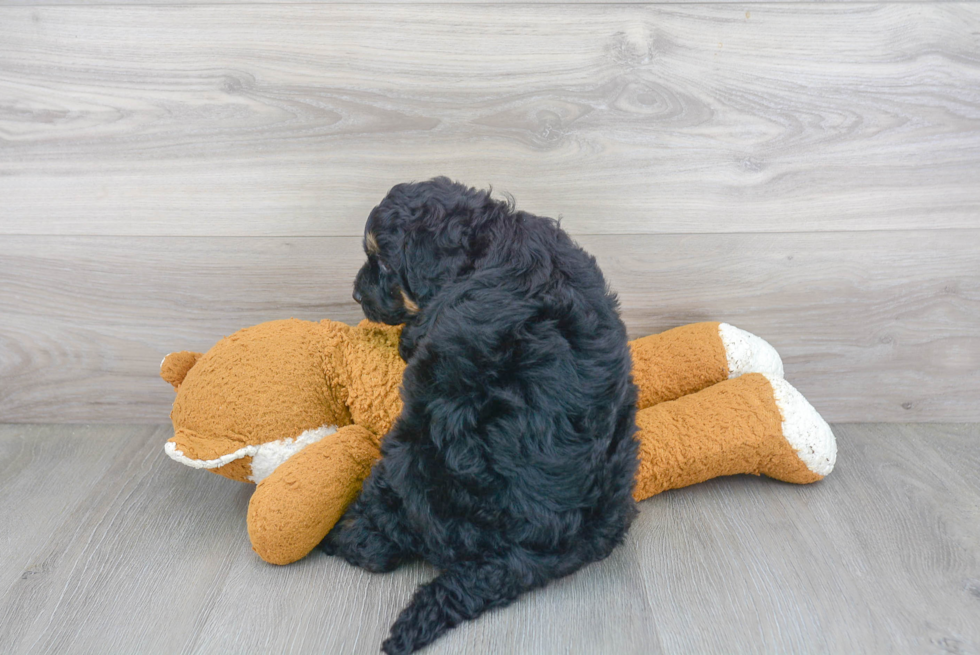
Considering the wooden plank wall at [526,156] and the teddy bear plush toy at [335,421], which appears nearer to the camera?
the teddy bear plush toy at [335,421]

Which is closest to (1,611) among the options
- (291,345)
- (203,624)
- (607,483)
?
(203,624)

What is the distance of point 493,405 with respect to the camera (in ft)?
3.35

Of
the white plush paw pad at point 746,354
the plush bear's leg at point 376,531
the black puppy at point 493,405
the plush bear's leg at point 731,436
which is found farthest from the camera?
the white plush paw pad at point 746,354

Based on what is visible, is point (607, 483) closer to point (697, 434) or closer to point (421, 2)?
point (697, 434)

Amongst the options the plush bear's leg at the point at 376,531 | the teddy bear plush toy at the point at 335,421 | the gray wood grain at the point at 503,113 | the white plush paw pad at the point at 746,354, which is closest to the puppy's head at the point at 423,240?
the teddy bear plush toy at the point at 335,421

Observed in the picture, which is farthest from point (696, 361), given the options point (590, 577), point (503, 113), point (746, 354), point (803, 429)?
point (503, 113)

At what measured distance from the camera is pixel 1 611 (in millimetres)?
1120

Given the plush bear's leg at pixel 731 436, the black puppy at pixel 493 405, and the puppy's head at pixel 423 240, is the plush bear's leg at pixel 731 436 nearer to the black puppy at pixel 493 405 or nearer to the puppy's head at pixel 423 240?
the black puppy at pixel 493 405

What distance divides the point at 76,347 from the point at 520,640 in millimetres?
1246

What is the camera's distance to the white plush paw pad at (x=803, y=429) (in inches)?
52.4

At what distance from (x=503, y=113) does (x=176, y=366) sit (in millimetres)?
834

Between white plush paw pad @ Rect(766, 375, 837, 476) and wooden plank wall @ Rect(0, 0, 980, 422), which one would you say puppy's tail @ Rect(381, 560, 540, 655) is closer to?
white plush paw pad @ Rect(766, 375, 837, 476)

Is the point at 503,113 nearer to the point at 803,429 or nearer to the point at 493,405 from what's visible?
the point at 493,405

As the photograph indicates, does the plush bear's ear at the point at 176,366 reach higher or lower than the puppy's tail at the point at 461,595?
higher
